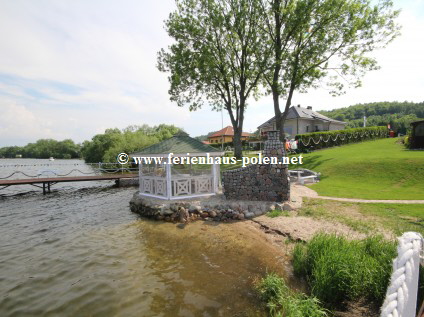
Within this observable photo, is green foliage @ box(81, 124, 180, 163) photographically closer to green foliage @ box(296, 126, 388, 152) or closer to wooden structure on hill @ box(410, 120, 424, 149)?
green foliage @ box(296, 126, 388, 152)

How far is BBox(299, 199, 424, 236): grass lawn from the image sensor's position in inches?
298

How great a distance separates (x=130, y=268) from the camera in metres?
6.90

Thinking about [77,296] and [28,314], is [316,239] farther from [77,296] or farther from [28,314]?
[28,314]

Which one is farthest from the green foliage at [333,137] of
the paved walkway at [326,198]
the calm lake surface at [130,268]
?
the calm lake surface at [130,268]

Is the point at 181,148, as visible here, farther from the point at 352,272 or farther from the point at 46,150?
the point at 46,150

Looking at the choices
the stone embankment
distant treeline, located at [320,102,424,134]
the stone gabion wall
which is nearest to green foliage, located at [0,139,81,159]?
the stone embankment

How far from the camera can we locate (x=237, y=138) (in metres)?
23.6

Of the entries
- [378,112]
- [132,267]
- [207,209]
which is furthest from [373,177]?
[378,112]

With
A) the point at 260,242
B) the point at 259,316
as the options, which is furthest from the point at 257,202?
the point at 259,316

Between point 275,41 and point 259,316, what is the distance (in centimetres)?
2051

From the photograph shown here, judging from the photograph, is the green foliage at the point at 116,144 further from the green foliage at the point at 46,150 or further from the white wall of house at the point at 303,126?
the green foliage at the point at 46,150

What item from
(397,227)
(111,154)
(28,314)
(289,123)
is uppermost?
(289,123)

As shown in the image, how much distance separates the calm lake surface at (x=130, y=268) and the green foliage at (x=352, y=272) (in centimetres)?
137

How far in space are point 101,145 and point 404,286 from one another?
5413 centimetres
